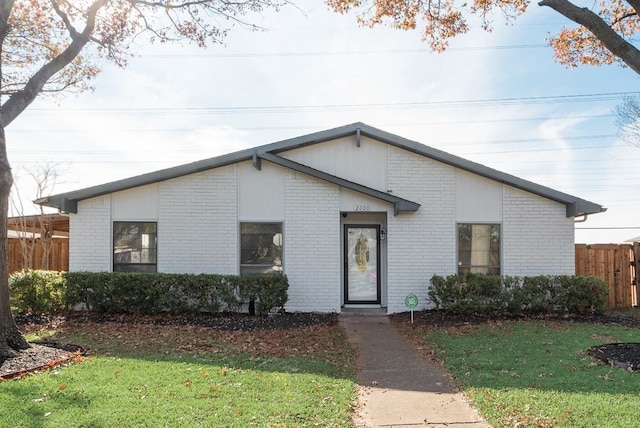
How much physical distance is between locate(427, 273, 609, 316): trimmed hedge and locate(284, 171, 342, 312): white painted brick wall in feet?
8.20

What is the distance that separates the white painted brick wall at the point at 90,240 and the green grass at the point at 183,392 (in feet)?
16.2

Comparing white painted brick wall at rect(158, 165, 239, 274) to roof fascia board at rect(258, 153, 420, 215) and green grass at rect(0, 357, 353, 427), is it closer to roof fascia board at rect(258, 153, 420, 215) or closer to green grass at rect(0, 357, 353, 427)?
roof fascia board at rect(258, 153, 420, 215)

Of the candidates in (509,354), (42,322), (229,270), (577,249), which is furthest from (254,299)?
(577,249)

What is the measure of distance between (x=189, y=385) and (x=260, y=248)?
664cm

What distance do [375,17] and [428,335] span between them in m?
6.59

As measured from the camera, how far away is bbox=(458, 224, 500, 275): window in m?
12.5

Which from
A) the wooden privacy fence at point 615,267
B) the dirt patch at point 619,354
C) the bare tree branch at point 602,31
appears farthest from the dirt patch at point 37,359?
the wooden privacy fence at point 615,267

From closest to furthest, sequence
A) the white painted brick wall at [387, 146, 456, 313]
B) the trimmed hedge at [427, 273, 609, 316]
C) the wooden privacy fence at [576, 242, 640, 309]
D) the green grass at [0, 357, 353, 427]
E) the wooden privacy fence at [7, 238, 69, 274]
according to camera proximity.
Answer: the green grass at [0, 357, 353, 427]
the trimmed hedge at [427, 273, 609, 316]
the white painted brick wall at [387, 146, 456, 313]
the wooden privacy fence at [576, 242, 640, 309]
the wooden privacy fence at [7, 238, 69, 274]

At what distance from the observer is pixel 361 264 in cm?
1309

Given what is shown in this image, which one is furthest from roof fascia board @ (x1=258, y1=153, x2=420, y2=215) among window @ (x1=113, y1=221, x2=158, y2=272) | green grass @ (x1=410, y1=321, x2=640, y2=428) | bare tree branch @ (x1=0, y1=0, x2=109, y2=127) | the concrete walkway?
bare tree branch @ (x1=0, y1=0, x2=109, y2=127)

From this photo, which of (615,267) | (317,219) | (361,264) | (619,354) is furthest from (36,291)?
(615,267)

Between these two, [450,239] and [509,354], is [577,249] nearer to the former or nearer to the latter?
[450,239]

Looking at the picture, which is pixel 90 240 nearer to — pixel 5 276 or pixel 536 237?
pixel 5 276

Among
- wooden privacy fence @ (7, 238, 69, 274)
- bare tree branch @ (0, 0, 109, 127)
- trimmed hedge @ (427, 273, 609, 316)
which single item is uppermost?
bare tree branch @ (0, 0, 109, 127)
